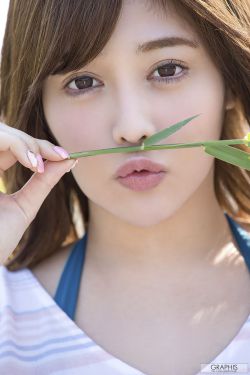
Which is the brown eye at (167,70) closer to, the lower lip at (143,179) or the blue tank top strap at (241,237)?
the lower lip at (143,179)

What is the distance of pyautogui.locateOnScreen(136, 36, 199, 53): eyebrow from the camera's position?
1414 mm

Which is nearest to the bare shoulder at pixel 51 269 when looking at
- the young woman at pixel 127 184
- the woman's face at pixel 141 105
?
the young woman at pixel 127 184

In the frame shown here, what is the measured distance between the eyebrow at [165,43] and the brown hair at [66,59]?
3cm

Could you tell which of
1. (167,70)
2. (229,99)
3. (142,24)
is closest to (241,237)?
(229,99)

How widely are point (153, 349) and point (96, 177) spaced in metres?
0.38

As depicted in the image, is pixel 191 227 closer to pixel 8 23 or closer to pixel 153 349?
pixel 153 349

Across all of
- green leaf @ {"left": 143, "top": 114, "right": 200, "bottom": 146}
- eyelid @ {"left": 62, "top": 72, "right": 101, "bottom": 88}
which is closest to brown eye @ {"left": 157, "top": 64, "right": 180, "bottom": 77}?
eyelid @ {"left": 62, "top": 72, "right": 101, "bottom": 88}

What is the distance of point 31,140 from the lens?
1.32 metres

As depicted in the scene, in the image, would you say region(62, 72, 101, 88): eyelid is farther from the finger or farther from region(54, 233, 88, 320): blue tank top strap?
region(54, 233, 88, 320): blue tank top strap

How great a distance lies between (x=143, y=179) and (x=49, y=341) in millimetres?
427

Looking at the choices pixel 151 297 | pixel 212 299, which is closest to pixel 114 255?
pixel 151 297

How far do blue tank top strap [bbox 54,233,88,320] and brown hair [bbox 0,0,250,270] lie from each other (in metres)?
0.09

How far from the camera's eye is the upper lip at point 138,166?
1.46 m

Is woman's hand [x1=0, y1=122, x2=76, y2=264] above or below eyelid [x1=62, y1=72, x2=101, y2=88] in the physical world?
below
